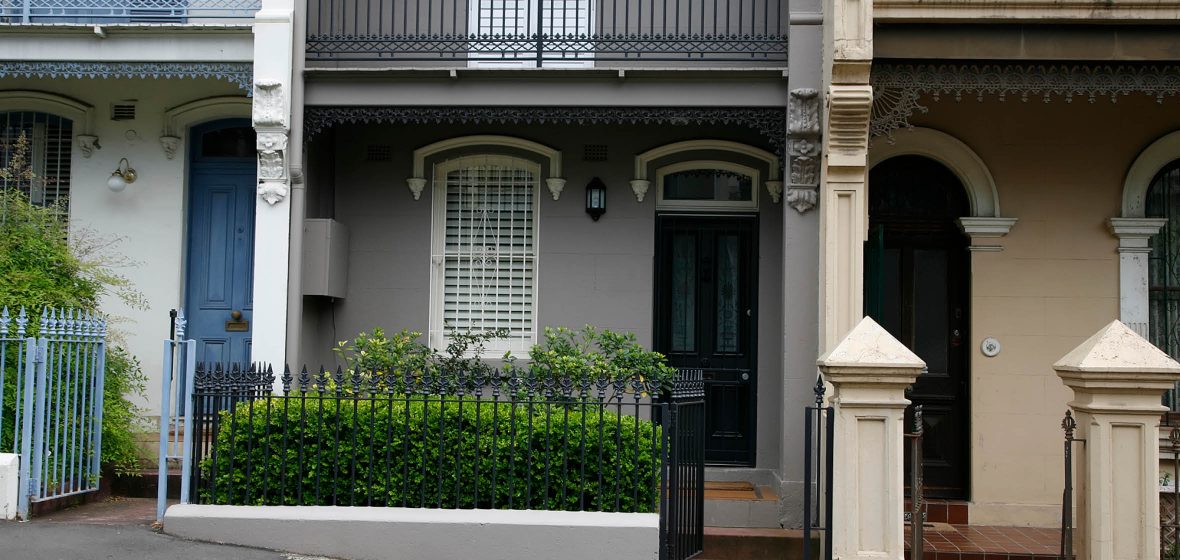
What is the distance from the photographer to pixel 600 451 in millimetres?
6977

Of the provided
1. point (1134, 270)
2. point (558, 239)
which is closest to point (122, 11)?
point (558, 239)

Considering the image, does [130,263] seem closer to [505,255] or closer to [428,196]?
[428,196]

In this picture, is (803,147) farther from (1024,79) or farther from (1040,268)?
(1040,268)

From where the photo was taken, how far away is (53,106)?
10.6 metres

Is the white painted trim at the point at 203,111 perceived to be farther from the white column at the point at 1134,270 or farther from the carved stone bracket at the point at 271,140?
the white column at the point at 1134,270

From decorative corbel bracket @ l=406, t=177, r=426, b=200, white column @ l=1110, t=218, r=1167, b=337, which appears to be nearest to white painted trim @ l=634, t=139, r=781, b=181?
decorative corbel bracket @ l=406, t=177, r=426, b=200

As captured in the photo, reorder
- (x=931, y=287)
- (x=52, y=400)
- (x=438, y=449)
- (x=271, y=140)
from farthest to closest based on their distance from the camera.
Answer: (x=931, y=287) → (x=271, y=140) → (x=52, y=400) → (x=438, y=449)

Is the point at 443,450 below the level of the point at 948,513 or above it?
above

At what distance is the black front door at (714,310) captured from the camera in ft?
33.7

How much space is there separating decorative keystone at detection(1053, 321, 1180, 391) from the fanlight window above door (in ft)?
14.6

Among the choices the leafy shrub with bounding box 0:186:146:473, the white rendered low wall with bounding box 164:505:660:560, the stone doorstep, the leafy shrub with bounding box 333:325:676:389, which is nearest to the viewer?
the white rendered low wall with bounding box 164:505:660:560

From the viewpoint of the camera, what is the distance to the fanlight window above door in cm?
1038

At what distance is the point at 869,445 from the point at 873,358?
502 mm

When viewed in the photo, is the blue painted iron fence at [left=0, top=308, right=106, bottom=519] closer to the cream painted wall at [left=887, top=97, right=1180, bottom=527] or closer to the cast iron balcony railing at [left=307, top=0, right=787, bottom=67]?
the cast iron balcony railing at [left=307, top=0, right=787, bottom=67]
